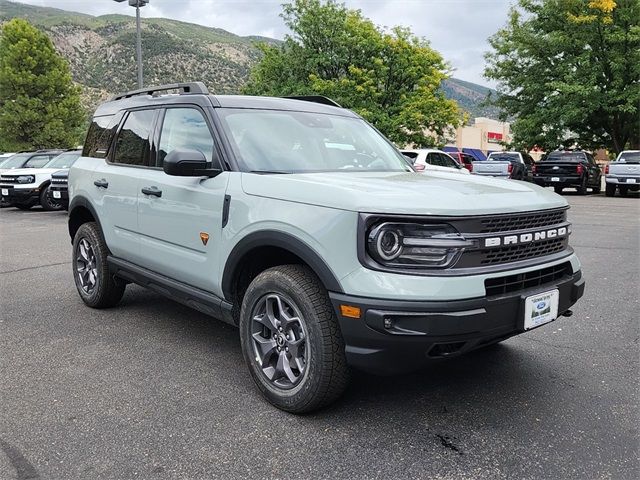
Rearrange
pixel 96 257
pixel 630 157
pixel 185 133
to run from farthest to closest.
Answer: pixel 630 157, pixel 96 257, pixel 185 133

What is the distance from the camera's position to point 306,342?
292 centimetres

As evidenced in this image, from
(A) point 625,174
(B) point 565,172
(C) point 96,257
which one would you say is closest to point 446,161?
(B) point 565,172

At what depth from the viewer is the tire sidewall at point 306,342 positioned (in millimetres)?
2830

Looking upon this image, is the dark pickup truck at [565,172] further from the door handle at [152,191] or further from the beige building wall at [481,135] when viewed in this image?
the beige building wall at [481,135]

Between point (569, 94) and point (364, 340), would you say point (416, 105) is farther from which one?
point (364, 340)

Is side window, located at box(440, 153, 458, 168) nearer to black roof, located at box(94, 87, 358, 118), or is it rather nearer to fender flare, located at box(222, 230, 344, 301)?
black roof, located at box(94, 87, 358, 118)

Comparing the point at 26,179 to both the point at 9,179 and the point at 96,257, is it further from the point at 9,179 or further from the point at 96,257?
the point at 96,257

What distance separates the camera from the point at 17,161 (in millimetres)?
17250

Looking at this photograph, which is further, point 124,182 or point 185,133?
point 124,182

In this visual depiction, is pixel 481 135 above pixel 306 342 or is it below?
above

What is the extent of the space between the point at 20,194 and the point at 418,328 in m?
15.7

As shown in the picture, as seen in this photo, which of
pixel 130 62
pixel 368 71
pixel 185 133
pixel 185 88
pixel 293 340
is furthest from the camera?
pixel 130 62

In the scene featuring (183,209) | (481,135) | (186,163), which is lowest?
(183,209)

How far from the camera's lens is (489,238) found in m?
2.75
